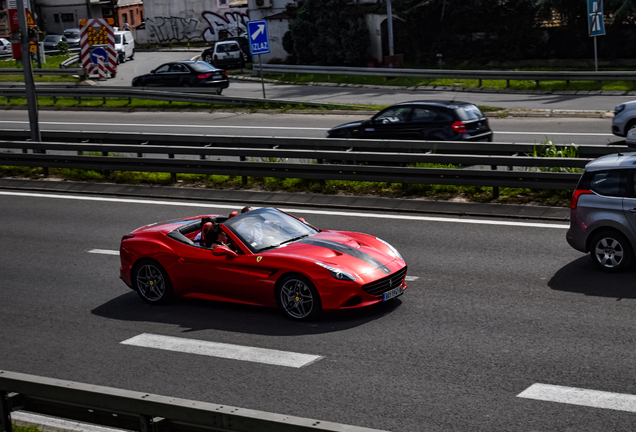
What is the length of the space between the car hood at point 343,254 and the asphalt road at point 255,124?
11.3 m

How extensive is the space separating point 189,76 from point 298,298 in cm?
2676

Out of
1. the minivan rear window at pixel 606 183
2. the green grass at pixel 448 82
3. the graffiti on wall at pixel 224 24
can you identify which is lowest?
the minivan rear window at pixel 606 183

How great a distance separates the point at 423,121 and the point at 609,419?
39.7 ft

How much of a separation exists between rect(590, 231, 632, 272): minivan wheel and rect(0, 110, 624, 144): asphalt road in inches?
385

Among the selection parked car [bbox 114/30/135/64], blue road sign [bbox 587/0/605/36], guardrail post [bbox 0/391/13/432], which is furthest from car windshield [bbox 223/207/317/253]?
parked car [bbox 114/30/135/64]

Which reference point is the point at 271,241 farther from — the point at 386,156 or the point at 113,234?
the point at 386,156

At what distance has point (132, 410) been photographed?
5.51 m

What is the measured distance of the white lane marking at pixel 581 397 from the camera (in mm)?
6910

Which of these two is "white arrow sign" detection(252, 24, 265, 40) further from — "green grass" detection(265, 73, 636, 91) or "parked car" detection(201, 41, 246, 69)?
"parked car" detection(201, 41, 246, 69)

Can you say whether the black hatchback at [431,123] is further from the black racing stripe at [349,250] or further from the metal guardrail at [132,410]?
the metal guardrail at [132,410]

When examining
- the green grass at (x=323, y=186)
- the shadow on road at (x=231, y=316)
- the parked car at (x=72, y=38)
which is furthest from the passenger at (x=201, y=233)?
the parked car at (x=72, y=38)

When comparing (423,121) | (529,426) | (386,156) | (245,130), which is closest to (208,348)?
(529,426)

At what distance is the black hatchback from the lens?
58.3 feet

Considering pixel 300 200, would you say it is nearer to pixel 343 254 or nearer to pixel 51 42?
pixel 343 254
